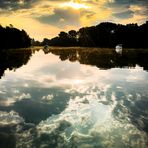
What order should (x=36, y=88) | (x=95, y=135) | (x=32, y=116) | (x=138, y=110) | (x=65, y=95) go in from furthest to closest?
1. (x=36, y=88)
2. (x=65, y=95)
3. (x=138, y=110)
4. (x=32, y=116)
5. (x=95, y=135)

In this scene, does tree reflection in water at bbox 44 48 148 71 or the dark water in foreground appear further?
tree reflection in water at bbox 44 48 148 71

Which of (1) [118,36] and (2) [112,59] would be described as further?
(1) [118,36]

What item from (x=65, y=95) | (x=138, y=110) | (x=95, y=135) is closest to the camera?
(x=95, y=135)

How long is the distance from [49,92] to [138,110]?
564cm

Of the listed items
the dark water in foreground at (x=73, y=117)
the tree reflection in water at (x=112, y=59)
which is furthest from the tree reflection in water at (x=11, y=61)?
the dark water in foreground at (x=73, y=117)

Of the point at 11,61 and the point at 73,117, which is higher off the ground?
the point at 73,117

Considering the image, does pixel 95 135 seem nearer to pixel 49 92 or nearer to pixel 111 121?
pixel 111 121

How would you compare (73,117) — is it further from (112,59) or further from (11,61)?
(112,59)

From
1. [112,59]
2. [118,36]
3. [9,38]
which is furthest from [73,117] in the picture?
[118,36]

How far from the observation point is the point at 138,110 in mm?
11625

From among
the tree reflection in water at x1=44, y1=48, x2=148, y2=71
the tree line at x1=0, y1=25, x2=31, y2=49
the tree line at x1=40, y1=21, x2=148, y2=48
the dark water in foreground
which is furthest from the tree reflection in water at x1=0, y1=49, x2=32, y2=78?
the tree line at x1=40, y1=21, x2=148, y2=48

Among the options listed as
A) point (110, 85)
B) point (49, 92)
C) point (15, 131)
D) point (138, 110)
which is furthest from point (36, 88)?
point (15, 131)

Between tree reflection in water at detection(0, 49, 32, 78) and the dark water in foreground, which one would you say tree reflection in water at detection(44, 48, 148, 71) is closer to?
tree reflection in water at detection(0, 49, 32, 78)

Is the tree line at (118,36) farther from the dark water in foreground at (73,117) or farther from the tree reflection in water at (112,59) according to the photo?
the dark water in foreground at (73,117)
